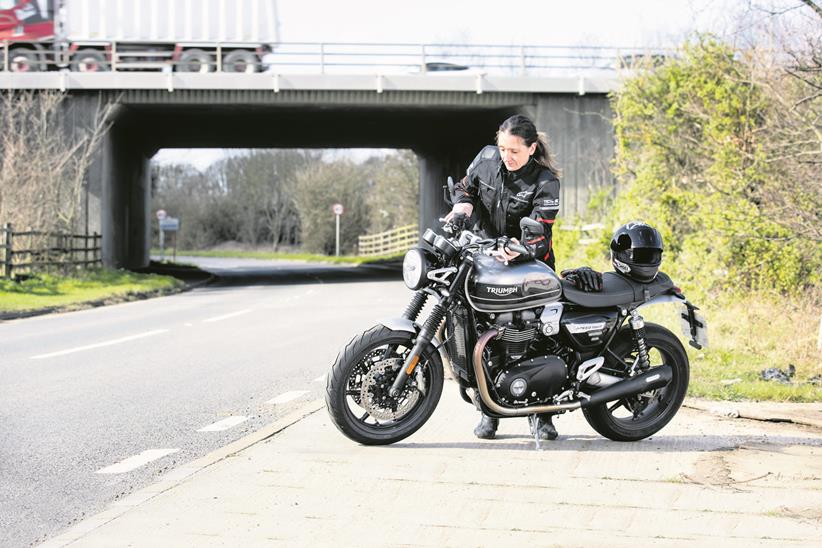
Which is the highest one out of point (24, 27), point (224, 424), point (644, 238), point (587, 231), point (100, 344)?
point (24, 27)

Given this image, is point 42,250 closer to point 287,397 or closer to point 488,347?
point 287,397

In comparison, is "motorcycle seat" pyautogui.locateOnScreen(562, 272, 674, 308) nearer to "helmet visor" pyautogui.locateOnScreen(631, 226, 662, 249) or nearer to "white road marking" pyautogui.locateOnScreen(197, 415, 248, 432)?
"helmet visor" pyautogui.locateOnScreen(631, 226, 662, 249)

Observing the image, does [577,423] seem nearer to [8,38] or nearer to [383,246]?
[8,38]

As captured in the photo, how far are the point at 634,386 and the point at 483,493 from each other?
1.56 metres

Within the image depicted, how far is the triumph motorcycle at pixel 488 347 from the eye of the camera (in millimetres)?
5602

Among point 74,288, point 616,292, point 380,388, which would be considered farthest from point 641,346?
point 74,288

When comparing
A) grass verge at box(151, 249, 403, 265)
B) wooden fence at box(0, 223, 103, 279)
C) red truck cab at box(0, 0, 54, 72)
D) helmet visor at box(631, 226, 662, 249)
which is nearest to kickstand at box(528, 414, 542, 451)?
helmet visor at box(631, 226, 662, 249)

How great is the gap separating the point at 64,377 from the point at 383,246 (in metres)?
53.4

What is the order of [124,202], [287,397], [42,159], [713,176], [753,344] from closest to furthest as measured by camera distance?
[287,397], [753,344], [713,176], [42,159], [124,202]

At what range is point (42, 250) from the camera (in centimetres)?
2536

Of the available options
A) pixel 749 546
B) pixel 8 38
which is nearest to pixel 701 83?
pixel 749 546

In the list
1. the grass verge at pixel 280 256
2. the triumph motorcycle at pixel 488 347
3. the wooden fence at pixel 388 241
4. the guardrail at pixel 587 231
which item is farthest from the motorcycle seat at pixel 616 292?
the wooden fence at pixel 388 241

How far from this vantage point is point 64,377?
9766mm

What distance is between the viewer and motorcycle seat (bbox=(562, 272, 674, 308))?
5.90 metres
